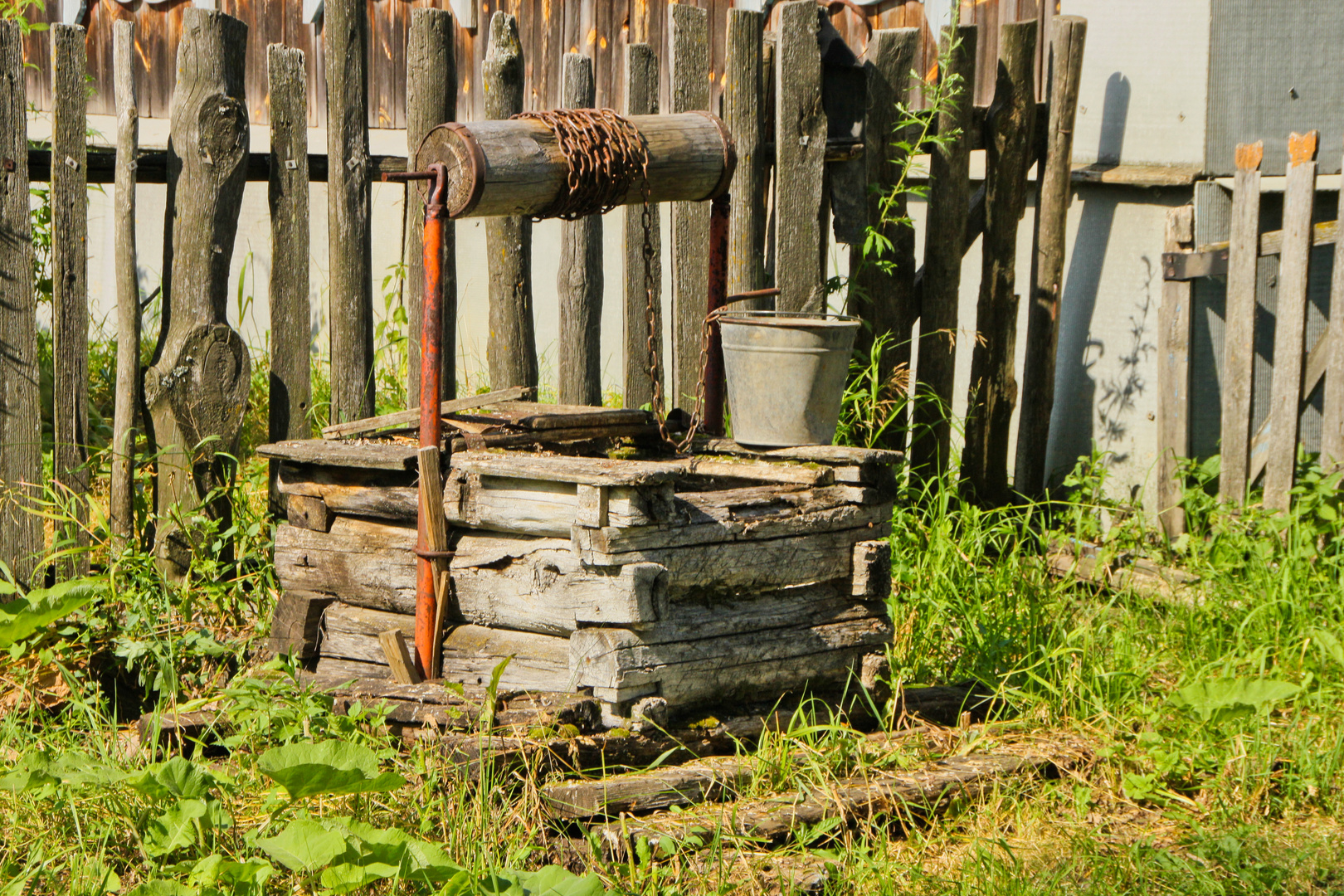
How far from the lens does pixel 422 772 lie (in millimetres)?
3143

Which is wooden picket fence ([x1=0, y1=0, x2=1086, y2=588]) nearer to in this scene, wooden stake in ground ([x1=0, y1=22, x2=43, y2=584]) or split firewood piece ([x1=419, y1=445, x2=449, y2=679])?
wooden stake in ground ([x1=0, y1=22, x2=43, y2=584])

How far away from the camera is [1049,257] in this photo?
5.32 m

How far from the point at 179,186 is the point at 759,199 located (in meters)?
1.98

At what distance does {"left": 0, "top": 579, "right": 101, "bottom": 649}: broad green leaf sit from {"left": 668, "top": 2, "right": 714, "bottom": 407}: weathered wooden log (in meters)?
2.05

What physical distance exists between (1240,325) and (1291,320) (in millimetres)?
196

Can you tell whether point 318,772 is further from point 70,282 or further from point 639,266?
point 639,266

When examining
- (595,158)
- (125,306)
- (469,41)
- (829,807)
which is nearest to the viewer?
(829,807)

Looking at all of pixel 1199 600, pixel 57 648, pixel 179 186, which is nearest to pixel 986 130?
pixel 1199 600

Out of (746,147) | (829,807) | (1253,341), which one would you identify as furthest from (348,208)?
(1253,341)

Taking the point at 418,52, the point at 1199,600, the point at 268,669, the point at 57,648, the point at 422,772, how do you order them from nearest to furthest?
the point at 422,772
the point at 268,669
the point at 57,648
the point at 418,52
the point at 1199,600

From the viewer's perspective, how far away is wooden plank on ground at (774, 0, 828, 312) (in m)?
4.64

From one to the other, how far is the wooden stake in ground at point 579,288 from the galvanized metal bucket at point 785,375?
0.91 meters

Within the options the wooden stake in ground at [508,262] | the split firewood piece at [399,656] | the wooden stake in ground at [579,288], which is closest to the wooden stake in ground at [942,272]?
the wooden stake in ground at [579,288]

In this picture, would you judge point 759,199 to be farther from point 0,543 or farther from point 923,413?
point 0,543
